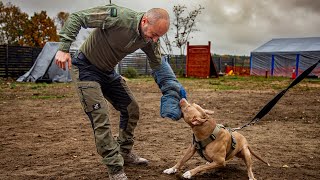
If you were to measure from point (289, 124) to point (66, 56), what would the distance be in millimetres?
5968

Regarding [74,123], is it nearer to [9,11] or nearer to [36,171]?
[36,171]

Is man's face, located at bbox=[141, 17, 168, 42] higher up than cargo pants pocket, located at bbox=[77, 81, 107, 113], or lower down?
higher up

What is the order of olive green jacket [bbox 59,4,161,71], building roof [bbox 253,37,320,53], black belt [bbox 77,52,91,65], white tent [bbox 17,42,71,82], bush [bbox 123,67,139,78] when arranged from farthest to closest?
1. building roof [bbox 253,37,320,53]
2. bush [bbox 123,67,139,78]
3. white tent [bbox 17,42,71,82]
4. black belt [bbox 77,52,91,65]
5. olive green jacket [bbox 59,4,161,71]

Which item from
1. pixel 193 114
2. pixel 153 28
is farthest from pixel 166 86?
pixel 153 28

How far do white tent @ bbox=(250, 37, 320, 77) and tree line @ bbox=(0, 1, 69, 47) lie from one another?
79.5 ft

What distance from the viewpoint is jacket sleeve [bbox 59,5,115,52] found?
3671 mm

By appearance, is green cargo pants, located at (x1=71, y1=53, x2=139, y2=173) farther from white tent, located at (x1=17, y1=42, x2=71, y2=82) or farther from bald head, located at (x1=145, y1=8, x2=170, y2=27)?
white tent, located at (x1=17, y1=42, x2=71, y2=82)

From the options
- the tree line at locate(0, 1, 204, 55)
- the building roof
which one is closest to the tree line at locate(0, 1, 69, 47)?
the tree line at locate(0, 1, 204, 55)

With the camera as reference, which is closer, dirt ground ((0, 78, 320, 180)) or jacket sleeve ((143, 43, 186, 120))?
jacket sleeve ((143, 43, 186, 120))

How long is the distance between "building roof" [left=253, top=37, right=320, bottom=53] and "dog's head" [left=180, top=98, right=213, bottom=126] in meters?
31.9

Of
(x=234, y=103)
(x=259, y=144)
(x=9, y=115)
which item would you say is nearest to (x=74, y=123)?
(x=9, y=115)

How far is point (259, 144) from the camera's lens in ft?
20.4

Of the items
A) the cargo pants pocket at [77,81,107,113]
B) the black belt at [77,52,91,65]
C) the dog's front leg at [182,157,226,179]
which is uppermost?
the black belt at [77,52,91,65]

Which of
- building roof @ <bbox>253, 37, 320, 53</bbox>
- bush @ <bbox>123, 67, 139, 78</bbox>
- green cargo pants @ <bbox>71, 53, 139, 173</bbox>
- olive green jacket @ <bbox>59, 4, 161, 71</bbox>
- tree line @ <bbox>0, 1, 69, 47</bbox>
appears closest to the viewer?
olive green jacket @ <bbox>59, 4, 161, 71</bbox>
